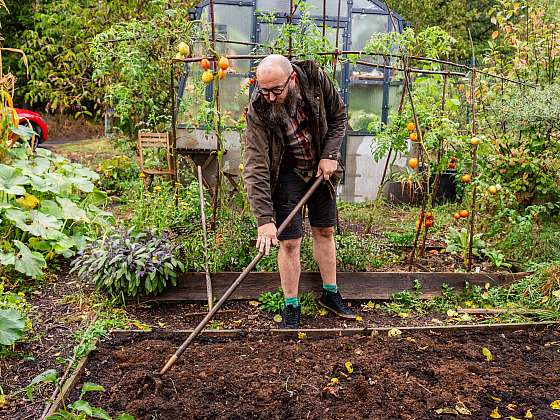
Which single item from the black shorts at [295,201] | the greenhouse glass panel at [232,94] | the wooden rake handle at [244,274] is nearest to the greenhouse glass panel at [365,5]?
the greenhouse glass panel at [232,94]

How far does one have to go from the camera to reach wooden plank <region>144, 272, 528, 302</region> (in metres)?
4.48

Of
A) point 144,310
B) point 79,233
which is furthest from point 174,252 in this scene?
point 79,233

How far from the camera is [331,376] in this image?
329 centimetres

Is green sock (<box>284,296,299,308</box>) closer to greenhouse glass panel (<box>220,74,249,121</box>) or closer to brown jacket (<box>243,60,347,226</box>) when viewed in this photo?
brown jacket (<box>243,60,347,226</box>)

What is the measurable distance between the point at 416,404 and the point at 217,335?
4.32 ft

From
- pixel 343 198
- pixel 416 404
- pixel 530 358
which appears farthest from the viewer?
pixel 343 198

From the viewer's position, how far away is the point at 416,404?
3.04 m

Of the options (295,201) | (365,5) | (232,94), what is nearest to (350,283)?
(295,201)

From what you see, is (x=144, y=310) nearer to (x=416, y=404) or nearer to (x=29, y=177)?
(x=29, y=177)

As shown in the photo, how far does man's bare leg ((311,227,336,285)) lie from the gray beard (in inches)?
32.7

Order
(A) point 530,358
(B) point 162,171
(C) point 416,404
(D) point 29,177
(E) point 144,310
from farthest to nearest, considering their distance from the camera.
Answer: (B) point 162,171, (D) point 29,177, (E) point 144,310, (A) point 530,358, (C) point 416,404

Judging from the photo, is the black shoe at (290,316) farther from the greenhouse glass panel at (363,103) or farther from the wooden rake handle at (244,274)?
the greenhouse glass panel at (363,103)

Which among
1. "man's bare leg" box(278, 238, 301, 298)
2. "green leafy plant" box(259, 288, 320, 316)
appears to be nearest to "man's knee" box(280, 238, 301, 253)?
"man's bare leg" box(278, 238, 301, 298)

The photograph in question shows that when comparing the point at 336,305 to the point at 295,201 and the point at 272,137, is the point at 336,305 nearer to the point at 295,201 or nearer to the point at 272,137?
the point at 295,201
